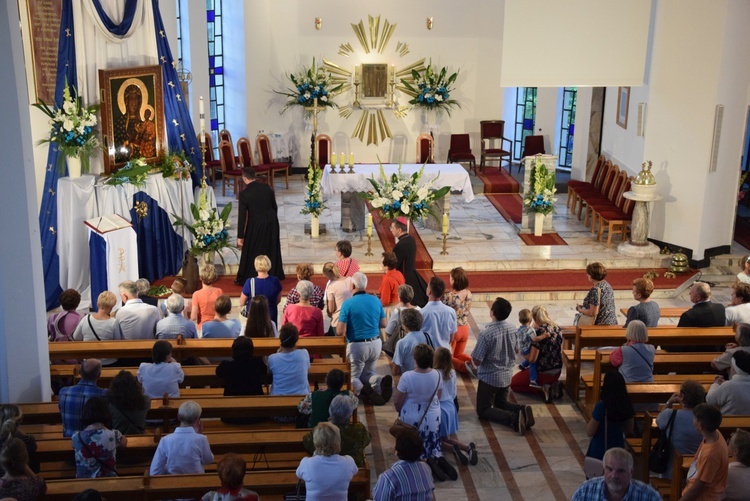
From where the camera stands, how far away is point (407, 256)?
Result: 9.77 m

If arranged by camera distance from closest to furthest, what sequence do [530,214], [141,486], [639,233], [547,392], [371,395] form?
1. [141,486]
2. [371,395]
3. [547,392]
4. [639,233]
5. [530,214]

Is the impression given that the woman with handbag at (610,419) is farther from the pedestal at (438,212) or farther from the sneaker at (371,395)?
the pedestal at (438,212)

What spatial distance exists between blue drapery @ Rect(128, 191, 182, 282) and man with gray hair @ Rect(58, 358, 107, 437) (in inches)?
221

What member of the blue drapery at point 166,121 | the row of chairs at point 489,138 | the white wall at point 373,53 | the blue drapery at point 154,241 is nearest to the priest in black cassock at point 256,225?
the blue drapery at point 154,241

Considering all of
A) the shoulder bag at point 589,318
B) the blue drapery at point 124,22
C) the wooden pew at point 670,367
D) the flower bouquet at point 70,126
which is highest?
the blue drapery at point 124,22

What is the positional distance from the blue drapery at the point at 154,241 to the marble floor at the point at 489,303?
85cm

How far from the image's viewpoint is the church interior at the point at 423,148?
7.46 meters

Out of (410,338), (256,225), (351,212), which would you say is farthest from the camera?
(351,212)

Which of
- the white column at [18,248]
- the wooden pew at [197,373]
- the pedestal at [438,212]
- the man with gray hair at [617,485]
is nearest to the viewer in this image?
the man with gray hair at [617,485]

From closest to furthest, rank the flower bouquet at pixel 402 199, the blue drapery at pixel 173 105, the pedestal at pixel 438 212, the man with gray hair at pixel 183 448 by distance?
the man with gray hair at pixel 183 448 < the flower bouquet at pixel 402 199 < the blue drapery at pixel 173 105 < the pedestal at pixel 438 212

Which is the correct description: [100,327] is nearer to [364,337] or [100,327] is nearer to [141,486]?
[364,337]

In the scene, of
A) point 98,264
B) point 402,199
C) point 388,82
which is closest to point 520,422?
point 402,199

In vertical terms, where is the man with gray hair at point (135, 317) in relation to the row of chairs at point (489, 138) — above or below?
below

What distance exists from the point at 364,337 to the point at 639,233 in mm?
6119
